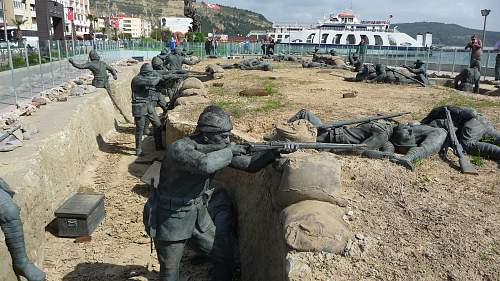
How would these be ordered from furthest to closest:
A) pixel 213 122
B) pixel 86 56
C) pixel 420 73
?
pixel 86 56
pixel 420 73
pixel 213 122

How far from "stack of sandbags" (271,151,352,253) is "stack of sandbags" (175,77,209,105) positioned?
6.27m

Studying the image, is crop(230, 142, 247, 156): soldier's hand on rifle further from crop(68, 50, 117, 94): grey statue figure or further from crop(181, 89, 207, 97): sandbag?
crop(68, 50, 117, 94): grey statue figure

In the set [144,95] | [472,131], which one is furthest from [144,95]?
[472,131]

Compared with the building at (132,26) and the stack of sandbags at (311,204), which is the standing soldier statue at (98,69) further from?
the building at (132,26)

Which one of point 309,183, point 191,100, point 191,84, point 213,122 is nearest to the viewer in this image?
point 213,122

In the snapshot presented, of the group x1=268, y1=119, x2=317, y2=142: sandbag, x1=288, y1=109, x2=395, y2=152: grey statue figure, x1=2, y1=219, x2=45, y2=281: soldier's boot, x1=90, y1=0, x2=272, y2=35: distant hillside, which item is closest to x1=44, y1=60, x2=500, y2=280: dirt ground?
x1=288, y1=109, x2=395, y2=152: grey statue figure

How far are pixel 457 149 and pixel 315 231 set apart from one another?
364 cm

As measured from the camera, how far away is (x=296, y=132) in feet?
19.2

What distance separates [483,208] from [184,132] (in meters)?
5.59

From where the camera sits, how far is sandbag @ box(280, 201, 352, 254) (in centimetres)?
391

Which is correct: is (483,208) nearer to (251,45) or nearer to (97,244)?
(97,244)

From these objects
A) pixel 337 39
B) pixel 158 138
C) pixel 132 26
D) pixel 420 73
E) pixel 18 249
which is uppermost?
pixel 132 26

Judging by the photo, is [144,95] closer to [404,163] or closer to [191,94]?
[191,94]

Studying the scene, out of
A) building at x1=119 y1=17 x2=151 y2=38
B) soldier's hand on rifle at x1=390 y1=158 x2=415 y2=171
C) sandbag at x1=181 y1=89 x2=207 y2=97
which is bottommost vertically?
soldier's hand on rifle at x1=390 y1=158 x2=415 y2=171
